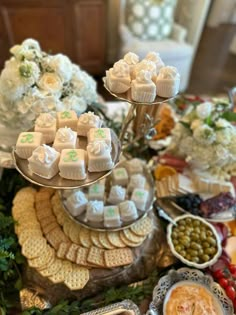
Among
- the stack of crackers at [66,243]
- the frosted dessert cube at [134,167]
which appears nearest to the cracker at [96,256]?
the stack of crackers at [66,243]

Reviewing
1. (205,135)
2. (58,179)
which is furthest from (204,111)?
(58,179)

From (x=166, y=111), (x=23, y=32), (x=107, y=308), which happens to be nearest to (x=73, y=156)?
(x=107, y=308)

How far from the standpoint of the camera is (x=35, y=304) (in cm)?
96

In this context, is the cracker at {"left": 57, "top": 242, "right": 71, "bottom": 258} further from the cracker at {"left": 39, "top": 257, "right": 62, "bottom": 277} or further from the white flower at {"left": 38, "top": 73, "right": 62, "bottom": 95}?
the white flower at {"left": 38, "top": 73, "right": 62, "bottom": 95}

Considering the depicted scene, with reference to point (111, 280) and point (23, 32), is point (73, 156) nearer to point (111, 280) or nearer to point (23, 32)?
point (111, 280)

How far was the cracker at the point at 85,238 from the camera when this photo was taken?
39.8 inches

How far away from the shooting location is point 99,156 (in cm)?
74

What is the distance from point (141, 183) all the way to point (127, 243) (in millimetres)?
243

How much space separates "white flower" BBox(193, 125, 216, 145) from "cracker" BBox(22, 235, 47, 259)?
75cm

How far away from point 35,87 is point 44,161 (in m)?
0.38

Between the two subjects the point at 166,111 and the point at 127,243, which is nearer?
the point at 127,243

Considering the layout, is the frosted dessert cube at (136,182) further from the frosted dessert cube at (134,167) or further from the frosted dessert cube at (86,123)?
the frosted dessert cube at (86,123)

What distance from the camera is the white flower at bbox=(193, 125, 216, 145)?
1.12m

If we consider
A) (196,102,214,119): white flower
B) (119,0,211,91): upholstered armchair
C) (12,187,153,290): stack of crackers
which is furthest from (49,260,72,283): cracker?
(119,0,211,91): upholstered armchair
